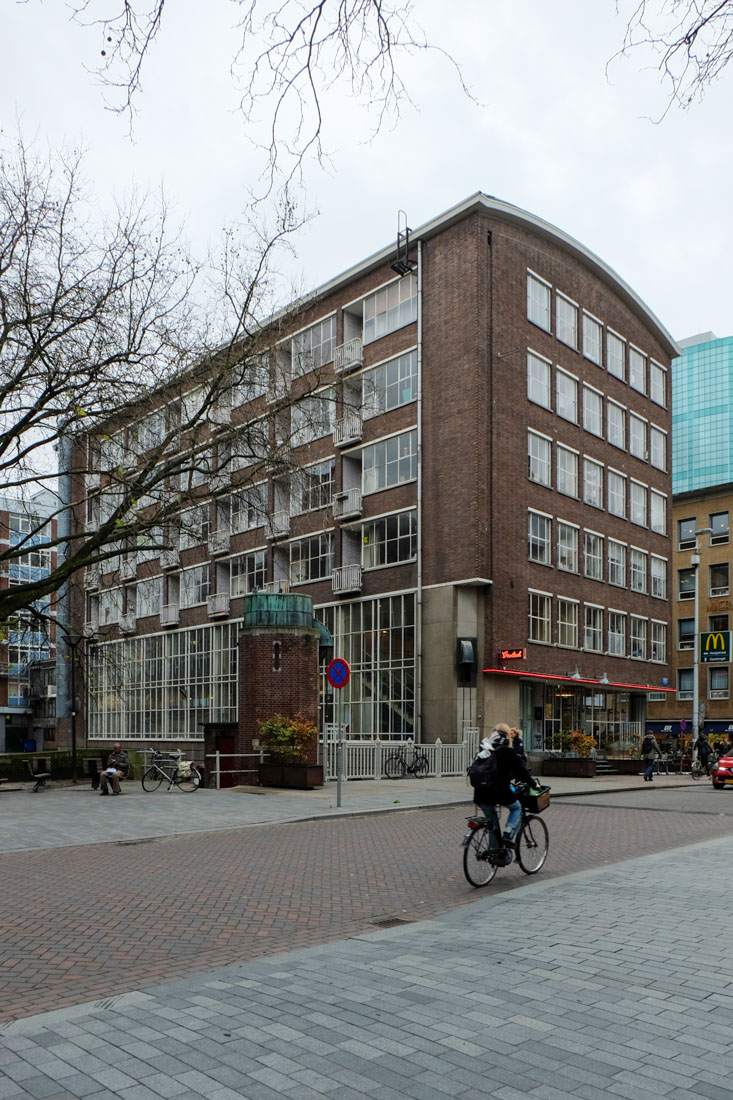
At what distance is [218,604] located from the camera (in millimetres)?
50281

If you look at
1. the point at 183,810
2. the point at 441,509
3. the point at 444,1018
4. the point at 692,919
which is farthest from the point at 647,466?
the point at 444,1018

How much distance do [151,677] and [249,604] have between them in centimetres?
3021

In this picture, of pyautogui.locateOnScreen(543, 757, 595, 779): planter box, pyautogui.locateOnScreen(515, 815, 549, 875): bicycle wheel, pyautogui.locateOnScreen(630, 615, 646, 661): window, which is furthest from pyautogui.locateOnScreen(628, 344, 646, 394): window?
pyautogui.locateOnScreen(515, 815, 549, 875): bicycle wheel

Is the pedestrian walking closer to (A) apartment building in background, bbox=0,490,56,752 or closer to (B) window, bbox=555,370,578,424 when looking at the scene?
(B) window, bbox=555,370,578,424

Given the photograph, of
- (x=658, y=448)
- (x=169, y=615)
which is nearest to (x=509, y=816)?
(x=658, y=448)

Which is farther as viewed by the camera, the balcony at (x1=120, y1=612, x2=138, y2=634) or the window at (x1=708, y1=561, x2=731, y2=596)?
the window at (x1=708, y1=561, x2=731, y2=596)

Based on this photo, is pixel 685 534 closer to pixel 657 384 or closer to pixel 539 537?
pixel 657 384

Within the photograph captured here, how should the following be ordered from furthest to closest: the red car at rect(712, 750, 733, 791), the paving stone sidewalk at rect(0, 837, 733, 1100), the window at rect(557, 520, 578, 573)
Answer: the window at rect(557, 520, 578, 573) → the red car at rect(712, 750, 733, 791) → the paving stone sidewalk at rect(0, 837, 733, 1100)

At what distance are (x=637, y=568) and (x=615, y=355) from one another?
1013 cm

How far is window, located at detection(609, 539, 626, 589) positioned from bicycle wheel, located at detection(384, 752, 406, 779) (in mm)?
18331

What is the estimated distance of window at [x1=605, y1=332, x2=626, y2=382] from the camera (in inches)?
1825

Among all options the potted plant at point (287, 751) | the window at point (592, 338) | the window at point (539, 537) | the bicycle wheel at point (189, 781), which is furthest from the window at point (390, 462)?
the bicycle wheel at point (189, 781)

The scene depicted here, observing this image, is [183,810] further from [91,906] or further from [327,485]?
[327,485]

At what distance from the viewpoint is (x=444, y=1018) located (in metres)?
5.35
